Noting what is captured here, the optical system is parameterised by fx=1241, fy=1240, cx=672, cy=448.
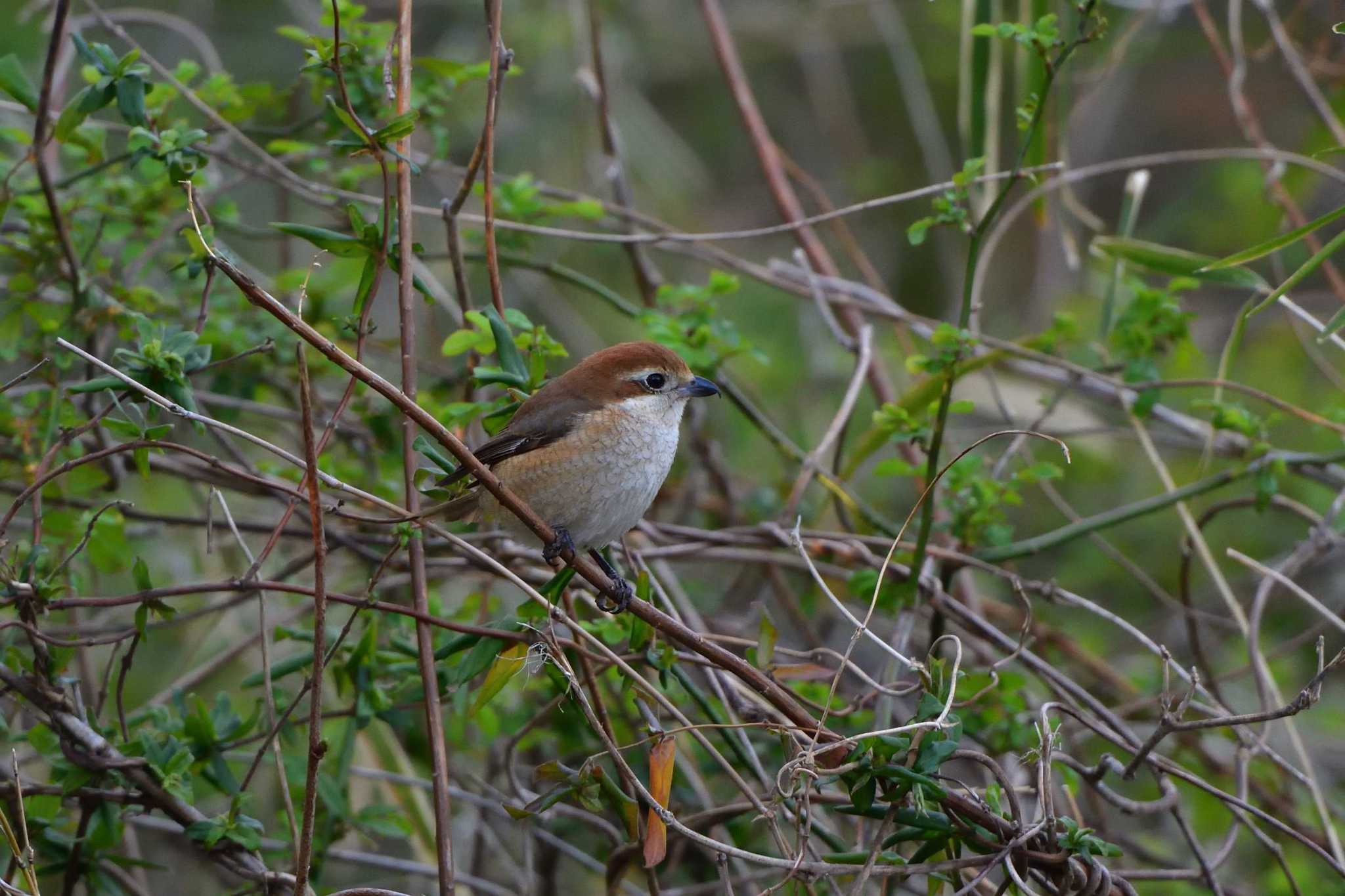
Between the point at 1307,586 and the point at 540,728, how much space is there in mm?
3424

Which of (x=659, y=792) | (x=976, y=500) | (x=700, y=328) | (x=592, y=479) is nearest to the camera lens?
(x=659, y=792)

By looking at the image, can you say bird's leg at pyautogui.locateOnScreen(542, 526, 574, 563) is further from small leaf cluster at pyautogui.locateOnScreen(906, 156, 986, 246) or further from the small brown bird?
small leaf cluster at pyautogui.locateOnScreen(906, 156, 986, 246)

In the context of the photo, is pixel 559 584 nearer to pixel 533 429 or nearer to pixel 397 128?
pixel 533 429

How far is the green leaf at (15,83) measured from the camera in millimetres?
2754

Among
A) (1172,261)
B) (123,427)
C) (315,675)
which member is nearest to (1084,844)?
(315,675)

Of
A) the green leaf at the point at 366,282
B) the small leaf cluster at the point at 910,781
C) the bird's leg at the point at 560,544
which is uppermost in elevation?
the green leaf at the point at 366,282

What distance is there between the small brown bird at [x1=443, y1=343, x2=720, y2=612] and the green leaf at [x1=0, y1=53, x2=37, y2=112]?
1302 mm

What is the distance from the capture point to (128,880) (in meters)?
3.03

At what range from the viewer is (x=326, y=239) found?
8.43 ft

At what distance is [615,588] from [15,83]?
1759mm

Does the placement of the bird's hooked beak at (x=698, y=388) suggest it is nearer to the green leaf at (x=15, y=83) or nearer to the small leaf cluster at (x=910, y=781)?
the small leaf cluster at (x=910, y=781)

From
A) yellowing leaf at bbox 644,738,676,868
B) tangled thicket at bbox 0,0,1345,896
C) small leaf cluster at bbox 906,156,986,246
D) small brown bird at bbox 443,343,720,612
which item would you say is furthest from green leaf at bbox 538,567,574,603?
small leaf cluster at bbox 906,156,986,246

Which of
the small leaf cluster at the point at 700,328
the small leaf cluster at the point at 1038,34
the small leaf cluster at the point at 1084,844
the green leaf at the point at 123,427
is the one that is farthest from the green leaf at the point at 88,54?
the small leaf cluster at the point at 1084,844

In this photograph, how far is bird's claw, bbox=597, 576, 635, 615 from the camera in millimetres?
2766
